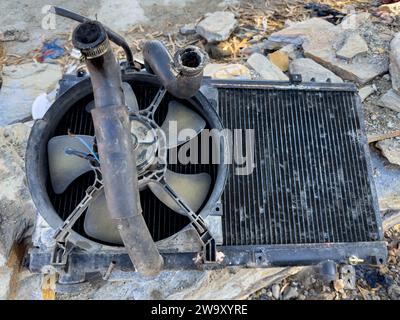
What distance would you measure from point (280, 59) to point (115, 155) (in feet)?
9.81

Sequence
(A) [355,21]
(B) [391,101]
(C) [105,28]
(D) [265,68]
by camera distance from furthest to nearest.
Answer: (A) [355,21], (D) [265,68], (B) [391,101], (C) [105,28]

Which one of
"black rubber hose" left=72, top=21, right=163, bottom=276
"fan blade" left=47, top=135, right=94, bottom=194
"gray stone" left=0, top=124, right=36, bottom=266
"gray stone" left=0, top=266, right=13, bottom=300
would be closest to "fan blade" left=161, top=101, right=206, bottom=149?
"fan blade" left=47, top=135, right=94, bottom=194

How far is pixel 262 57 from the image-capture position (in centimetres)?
444

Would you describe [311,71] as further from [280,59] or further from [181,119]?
[181,119]

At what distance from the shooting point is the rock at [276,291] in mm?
3694

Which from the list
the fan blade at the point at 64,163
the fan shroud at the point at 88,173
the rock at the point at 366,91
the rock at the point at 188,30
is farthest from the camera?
the rock at the point at 188,30

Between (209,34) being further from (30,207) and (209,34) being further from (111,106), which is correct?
(111,106)

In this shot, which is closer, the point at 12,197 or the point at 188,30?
the point at 12,197

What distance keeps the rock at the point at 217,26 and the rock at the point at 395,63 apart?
171 centimetres

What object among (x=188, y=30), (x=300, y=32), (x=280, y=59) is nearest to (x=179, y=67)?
(x=280, y=59)

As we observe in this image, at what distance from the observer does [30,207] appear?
3.49 m

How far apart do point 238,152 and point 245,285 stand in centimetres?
113

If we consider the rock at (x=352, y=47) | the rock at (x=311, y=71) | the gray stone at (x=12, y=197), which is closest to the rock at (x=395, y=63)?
the rock at (x=352, y=47)

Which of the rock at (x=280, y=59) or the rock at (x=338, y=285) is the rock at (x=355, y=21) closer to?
the rock at (x=280, y=59)
